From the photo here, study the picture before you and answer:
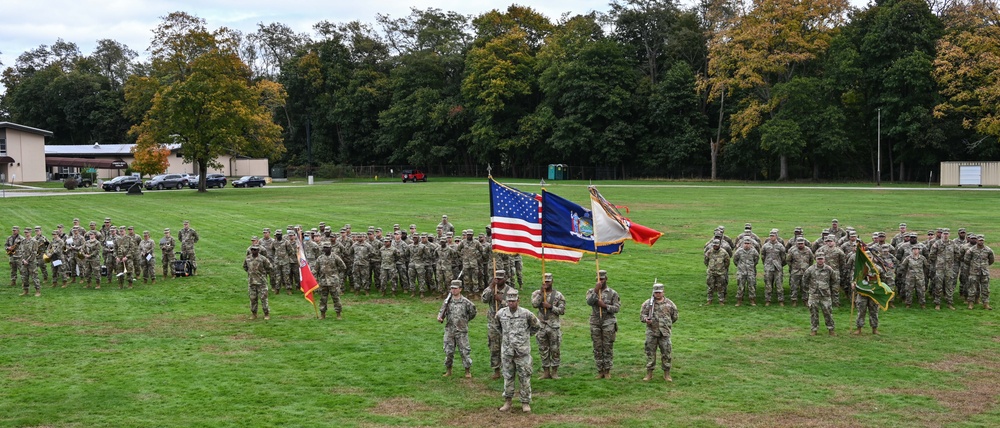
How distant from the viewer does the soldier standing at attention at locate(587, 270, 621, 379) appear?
47.0 ft

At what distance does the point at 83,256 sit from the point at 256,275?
7.99 metres

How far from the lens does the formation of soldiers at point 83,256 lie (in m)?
23.5

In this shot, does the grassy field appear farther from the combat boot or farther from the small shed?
the small shed

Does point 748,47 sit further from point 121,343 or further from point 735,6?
point 121,343

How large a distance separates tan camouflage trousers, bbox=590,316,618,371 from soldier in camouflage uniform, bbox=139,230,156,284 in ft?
51.6

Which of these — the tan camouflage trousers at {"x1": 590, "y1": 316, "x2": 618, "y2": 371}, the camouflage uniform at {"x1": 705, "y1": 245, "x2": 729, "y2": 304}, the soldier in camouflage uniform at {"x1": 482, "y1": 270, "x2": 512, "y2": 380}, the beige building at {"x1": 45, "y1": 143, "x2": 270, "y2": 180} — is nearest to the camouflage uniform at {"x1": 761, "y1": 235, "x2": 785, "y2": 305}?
the camouflage uniform at {"x1": 705, "y1": 245, "x2": 729, "y2": 304}

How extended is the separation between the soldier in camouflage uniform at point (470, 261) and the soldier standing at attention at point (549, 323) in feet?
24.1

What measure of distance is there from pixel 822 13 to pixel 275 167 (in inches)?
2603

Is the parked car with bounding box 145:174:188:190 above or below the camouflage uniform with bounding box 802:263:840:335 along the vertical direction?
above

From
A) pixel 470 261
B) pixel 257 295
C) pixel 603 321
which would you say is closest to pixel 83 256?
pixel 257 295

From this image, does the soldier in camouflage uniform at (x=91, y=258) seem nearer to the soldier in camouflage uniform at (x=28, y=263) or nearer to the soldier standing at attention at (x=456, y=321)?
the soldier in camouflage uniform at (x=28, y=263)

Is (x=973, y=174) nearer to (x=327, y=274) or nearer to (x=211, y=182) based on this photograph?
(x=327, y=274)

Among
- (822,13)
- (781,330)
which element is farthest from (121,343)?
(822,13)

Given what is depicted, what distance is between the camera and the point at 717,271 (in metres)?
21.1
